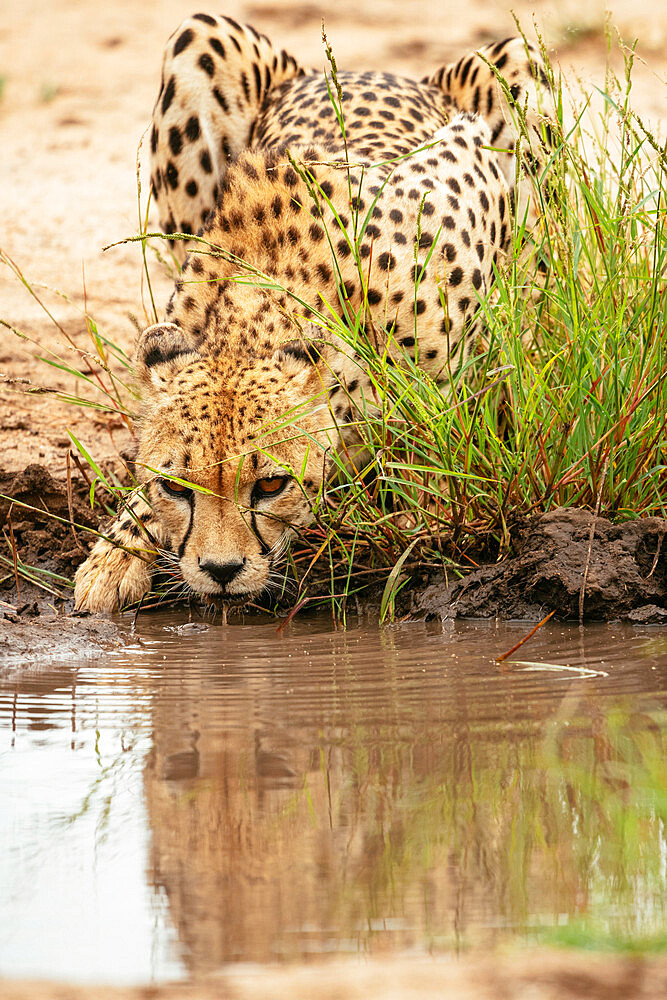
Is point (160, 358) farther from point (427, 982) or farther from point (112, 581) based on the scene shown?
point (427, 982)

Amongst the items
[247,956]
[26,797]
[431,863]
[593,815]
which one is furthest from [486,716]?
[247,956]

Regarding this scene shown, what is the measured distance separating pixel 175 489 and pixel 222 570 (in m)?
0.29

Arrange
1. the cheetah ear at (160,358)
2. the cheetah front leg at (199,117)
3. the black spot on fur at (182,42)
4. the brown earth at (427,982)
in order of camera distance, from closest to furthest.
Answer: the brown earth at (427,982) → the cheetah ear at (160,358) → the cheetah front leg at (199,117) → the black spot on fur at (182,42)

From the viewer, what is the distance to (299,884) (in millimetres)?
1495

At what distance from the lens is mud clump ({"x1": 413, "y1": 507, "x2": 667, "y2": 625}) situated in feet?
10.2

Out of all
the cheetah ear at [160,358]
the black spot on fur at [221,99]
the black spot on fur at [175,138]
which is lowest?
the cheetah ear at [160,358]

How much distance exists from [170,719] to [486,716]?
1.95 ft

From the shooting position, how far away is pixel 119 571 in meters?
3.76

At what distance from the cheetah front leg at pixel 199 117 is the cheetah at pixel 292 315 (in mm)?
413

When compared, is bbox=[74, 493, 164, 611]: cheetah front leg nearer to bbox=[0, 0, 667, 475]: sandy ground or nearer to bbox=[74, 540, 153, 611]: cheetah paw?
bbox=[74, 540, 153, 611]: cheetah paw

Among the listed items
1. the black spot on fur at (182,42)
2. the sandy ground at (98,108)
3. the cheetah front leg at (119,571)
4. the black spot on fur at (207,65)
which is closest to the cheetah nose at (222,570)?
the cheetah front leg at (119,571)

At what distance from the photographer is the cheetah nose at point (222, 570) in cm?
330

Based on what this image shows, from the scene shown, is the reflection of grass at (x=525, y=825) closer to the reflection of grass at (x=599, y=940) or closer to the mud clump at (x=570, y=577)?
the reflection of grass at (x=599, y=940)

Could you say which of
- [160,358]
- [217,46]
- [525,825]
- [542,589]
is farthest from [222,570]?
[217,46]
